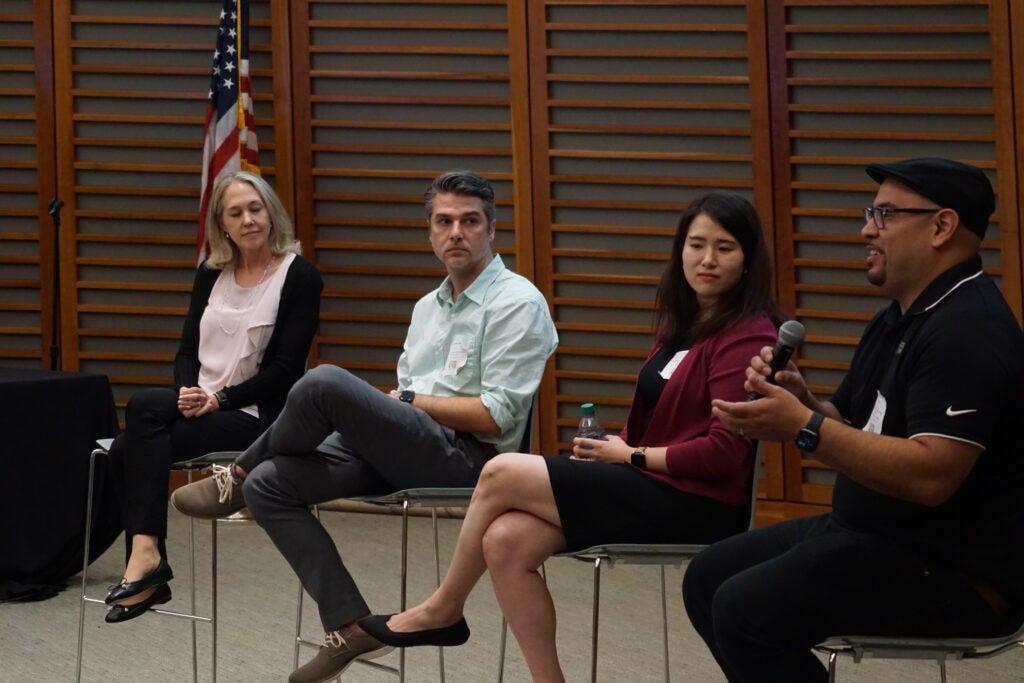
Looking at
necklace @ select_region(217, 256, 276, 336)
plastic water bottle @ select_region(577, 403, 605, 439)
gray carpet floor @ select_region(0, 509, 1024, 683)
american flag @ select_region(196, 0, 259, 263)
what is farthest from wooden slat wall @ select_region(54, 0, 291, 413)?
plastic water bottle @ select_region(577, 403, 605, 439)

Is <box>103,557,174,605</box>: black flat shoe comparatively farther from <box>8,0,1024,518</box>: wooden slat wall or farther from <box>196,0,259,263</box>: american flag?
<box>8,0,1024,518</box>: wooden slat wall

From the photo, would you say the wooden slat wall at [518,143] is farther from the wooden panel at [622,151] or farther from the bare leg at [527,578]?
the bare leg at [527,578]

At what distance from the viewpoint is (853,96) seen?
16.2ft

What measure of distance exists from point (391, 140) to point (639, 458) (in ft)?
9.67

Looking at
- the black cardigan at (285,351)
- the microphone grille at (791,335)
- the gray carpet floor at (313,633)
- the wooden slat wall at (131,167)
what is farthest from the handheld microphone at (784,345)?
the wooden slat wall at (131,167)

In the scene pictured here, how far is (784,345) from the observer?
2.39 metres

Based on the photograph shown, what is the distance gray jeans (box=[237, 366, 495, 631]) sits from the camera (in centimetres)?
319

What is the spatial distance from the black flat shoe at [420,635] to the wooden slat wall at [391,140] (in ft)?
8.34

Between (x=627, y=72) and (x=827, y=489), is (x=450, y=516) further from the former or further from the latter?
(x=627, y=72)

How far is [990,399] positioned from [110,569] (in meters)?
3.47

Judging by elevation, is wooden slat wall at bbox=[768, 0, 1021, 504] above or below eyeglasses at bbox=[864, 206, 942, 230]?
above

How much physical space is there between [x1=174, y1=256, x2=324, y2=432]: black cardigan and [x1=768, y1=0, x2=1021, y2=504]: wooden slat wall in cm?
193

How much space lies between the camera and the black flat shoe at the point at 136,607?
3.51 metres

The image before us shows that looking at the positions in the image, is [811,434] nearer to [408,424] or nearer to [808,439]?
[808,439]
